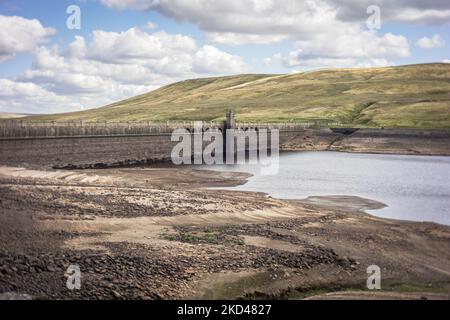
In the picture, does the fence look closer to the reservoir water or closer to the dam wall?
the dam wall

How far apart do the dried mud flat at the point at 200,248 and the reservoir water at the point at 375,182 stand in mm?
7791

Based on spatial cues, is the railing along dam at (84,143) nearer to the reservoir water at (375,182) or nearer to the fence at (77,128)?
the fence at (77,128)

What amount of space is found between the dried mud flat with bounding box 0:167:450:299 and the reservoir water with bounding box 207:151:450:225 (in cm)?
779

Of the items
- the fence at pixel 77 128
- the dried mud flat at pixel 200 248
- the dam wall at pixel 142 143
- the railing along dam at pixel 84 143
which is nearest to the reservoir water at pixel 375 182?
the dried mud flat at pixel 200 248

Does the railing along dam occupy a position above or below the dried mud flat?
above

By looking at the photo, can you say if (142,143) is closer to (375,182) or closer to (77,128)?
(77,128)

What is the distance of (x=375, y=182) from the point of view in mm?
62875

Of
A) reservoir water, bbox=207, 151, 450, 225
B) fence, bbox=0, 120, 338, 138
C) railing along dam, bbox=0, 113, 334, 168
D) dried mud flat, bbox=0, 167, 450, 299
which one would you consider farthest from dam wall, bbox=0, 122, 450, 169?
dried mud flat, bbox=0, 167, 450, 299

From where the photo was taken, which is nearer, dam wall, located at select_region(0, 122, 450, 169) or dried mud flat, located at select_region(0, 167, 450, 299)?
dried mud flat, located at select_region(0, 167, 450, 299)

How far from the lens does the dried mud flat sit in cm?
2183

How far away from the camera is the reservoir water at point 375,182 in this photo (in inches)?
1786

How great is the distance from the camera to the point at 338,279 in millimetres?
24328

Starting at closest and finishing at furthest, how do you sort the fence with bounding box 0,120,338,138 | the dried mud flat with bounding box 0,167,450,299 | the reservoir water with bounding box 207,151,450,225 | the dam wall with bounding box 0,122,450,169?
the dried mud flat with bounding box 0,167,450,299 → the reservoir water with bounding box 207,151,450,225 → the fence with bounding box 0,120,338,138 → the dam wall with bounding box 0,122,450,169

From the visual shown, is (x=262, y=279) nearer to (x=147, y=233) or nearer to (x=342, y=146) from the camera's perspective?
(x=147, y=233)
